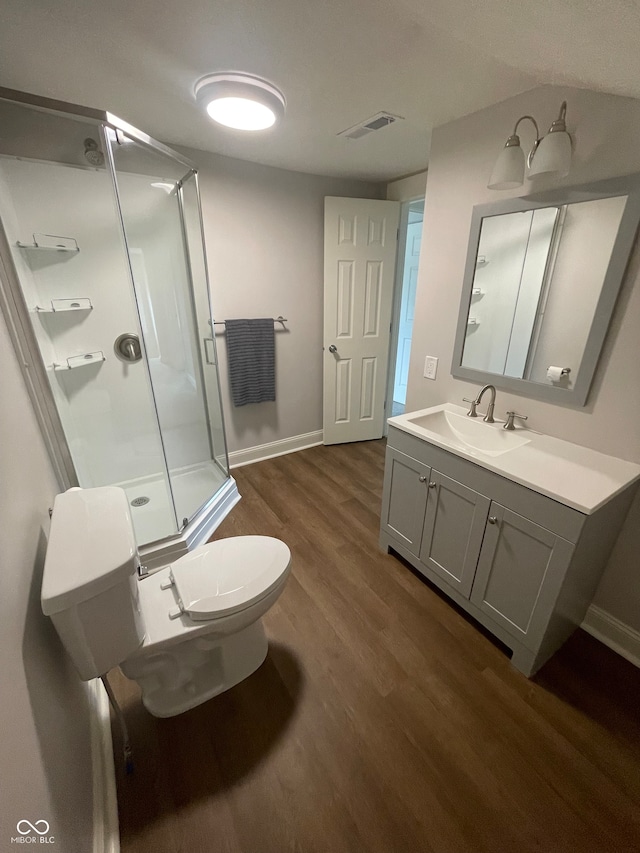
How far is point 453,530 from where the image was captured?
1564 mm

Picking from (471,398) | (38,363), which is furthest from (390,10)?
(38,363)

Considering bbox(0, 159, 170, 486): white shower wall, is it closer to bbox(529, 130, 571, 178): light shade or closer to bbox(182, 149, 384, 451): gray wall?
bbox(182, 149, 384, 451): gray wall

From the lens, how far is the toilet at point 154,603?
86 centimetres

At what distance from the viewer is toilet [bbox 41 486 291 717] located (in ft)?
2.81

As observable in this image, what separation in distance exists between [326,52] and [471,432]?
A: 1622 mm

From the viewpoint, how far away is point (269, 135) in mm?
1899

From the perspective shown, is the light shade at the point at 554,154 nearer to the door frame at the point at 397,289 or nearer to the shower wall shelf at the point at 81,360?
the door frame at the point at 397,289

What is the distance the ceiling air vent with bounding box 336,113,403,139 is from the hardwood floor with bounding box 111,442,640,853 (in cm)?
234

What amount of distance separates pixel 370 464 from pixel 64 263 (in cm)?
248

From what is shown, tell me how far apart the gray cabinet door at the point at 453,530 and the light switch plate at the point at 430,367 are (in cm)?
71

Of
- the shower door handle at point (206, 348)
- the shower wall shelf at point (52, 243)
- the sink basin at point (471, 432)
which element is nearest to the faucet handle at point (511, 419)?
the sink basin at point (471, 432)

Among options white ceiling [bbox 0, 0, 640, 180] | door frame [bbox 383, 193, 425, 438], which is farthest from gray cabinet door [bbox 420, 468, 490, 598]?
white ceiling [bbox 0, 0, 640, 180]

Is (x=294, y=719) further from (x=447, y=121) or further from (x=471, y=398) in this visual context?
(x=447, y=121)

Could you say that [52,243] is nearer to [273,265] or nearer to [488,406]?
[273,265]
